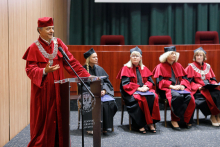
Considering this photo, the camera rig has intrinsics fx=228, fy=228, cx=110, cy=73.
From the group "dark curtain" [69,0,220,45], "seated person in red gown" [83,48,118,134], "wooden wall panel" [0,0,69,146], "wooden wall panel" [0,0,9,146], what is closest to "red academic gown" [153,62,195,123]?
"seated person in red gown" [83,48,118,134]

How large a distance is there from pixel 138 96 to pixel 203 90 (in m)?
1.34

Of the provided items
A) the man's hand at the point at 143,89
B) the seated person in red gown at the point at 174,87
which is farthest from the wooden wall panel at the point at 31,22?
the seated person in red gown at the point at 174,87

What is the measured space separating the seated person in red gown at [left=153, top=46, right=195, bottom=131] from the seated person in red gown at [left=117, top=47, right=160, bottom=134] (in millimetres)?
262

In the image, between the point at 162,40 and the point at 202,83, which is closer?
the point at 202,83

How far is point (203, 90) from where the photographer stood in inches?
173

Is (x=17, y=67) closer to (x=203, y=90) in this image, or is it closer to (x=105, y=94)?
(x=105, y=94)

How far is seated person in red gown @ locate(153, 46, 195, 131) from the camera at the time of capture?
4.11 metres

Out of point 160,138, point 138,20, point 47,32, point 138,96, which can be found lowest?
point 160,138

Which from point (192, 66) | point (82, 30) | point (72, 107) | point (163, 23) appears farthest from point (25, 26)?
point (163, 23)

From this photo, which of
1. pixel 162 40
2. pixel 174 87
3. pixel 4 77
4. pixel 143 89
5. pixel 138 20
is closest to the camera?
pixel 4 77

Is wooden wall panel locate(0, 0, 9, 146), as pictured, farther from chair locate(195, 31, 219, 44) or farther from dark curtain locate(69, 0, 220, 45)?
chair locate(195, 31, 219, 44)

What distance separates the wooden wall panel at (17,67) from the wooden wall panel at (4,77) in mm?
141

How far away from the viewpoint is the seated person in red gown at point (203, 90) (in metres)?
4.28

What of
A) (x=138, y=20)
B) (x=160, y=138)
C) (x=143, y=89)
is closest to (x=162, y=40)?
(x=138, y=20)
